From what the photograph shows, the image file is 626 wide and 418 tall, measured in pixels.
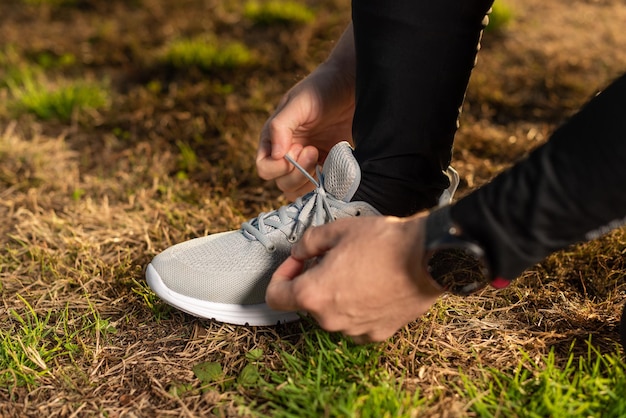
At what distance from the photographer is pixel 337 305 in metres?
1.21

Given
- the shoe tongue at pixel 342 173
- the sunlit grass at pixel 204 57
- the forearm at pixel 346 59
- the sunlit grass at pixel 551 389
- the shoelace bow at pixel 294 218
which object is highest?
the forearm at pixel 346 59

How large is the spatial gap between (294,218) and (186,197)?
756 millimetres

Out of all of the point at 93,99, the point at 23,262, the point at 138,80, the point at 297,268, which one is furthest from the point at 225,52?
the point at 297,268

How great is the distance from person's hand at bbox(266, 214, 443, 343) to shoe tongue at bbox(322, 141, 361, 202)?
271mm

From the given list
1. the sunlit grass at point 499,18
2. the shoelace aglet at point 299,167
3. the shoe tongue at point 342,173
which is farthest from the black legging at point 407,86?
the sunlit grass at point 499,18

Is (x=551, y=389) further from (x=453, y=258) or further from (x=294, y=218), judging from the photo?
(x=294, y=218)

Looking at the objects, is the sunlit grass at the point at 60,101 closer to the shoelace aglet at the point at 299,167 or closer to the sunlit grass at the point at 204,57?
the sunlit grass at the point at 204,57

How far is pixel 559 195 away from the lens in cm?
108

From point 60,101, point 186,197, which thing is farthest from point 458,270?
point 60,101

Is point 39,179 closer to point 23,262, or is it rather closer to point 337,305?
point 23,262

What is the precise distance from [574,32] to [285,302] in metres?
3.04

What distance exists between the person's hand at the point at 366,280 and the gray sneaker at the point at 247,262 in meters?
0.26

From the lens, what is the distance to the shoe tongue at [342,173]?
1538 millimetres

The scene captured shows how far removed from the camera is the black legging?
1485 mm
